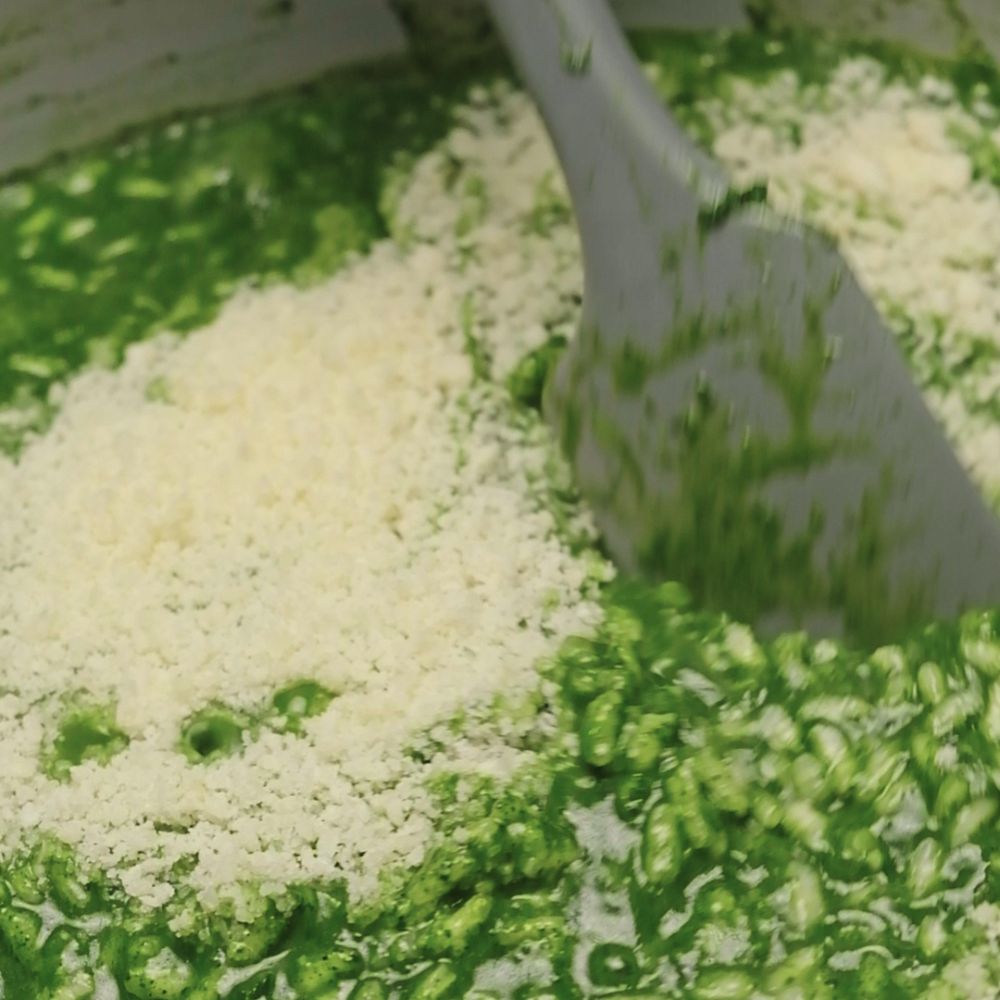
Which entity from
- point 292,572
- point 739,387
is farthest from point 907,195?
point 292,572

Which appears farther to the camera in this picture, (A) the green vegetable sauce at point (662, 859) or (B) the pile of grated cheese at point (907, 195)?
(B) the pile of grated cheese at point (907, 195)

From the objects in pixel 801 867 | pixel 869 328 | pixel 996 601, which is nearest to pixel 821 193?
pixel 869 328

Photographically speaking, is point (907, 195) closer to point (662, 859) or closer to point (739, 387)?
point (739, 387)

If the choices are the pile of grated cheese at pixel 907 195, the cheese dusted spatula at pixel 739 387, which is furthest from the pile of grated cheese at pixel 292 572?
the pile of grated cheese at pixel 907 195

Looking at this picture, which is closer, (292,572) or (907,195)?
(292,572)

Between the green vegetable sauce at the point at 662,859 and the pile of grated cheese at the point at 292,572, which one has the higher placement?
the pile of grated cheese at the point at 292,572

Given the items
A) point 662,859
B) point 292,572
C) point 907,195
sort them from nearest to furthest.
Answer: point 662,859 < point 292,572 < point 907,195

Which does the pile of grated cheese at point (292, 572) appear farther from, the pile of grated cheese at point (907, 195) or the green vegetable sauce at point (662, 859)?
the pile of grated cheese at point (907, 195)

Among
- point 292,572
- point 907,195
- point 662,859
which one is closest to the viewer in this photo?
point 662,859
